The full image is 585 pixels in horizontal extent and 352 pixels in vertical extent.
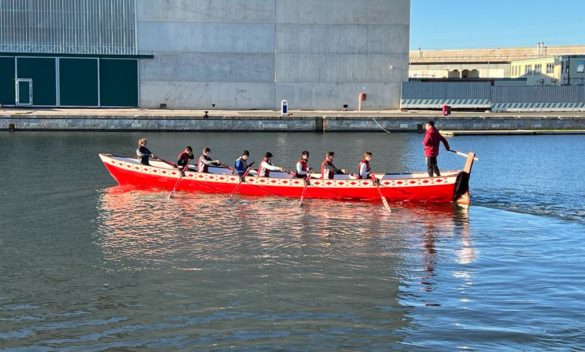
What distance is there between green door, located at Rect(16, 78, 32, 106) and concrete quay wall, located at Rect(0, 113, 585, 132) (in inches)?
359

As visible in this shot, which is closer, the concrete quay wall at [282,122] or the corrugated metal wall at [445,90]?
the concrete quay wall at [282,122]

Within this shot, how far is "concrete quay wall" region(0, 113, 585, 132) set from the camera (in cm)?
5731

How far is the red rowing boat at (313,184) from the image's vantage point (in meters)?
25.7

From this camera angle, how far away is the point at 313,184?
87.2 feet

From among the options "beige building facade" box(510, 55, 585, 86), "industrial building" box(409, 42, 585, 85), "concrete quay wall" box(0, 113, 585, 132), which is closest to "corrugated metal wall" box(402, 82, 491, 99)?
"concrete quay wall" box(0, 113, 585, 132)

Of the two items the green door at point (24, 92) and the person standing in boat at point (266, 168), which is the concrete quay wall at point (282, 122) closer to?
the green door at point (24, 92)

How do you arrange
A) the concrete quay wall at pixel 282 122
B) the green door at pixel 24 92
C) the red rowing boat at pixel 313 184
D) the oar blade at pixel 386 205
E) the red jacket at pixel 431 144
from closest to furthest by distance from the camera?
the oar blade at pixel 386 205 < the red rowing boat at pixel 313 184 < the red jacket at pixel 431 144 < the concrete quay wall at pixel 282 122 < the green door at pixel 24 92

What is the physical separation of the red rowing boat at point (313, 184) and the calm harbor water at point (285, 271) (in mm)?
466

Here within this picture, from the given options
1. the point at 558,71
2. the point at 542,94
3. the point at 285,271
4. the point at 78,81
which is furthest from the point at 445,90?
the point at 285,271

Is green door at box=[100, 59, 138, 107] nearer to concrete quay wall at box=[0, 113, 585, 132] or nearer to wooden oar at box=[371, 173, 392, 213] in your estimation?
concrete quay wall at box=[0, 113, 585, 132]

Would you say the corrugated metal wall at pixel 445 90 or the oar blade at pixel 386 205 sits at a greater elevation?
the corrugated metal wall at pixel 445 90

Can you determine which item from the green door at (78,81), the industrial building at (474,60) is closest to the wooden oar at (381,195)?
the green door at (78,81)

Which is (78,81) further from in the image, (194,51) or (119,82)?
(194,51)

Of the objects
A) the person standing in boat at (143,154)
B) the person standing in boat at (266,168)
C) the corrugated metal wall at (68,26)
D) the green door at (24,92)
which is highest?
the corrugated metal wall at (68,26)
